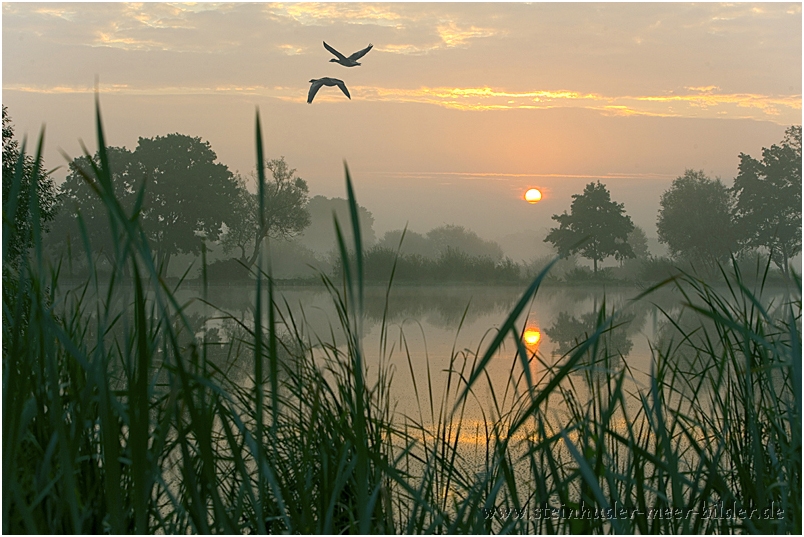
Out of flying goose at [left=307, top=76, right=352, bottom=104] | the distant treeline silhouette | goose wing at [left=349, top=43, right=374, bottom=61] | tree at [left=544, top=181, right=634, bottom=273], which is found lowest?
the distant treeline silhouette

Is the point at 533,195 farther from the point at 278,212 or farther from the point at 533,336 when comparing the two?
the point at 278,212

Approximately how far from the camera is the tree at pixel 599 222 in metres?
15.6

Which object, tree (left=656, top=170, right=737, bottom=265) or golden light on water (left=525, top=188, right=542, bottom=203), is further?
tree (left=656, top=170, right=737, bottom=265)

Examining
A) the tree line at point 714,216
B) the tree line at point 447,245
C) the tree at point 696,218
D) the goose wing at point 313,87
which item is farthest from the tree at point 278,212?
the goose wing at point 313,87

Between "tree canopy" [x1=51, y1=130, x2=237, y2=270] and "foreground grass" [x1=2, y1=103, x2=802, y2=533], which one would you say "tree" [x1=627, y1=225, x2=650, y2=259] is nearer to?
"tree canopy" [x1=51, y1=130, x2=237, y2=270]

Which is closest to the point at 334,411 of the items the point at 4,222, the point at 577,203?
the point at 4,222

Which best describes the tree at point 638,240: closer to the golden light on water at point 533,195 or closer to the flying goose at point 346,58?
the golden light on water at point 533,195

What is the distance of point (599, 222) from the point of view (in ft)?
51.8

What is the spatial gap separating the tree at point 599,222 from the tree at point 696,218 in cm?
157

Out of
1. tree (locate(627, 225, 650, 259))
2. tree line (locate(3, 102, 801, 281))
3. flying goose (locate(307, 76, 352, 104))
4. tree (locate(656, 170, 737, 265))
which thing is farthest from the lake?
tree (locate(627, 225, 650, 259))

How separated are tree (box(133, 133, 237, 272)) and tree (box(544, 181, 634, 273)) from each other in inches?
273

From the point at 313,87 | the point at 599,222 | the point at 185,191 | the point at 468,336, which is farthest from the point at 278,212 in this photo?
the point at 313,87

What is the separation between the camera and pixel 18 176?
30.8 inches

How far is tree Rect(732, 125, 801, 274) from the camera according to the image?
15.9 m
